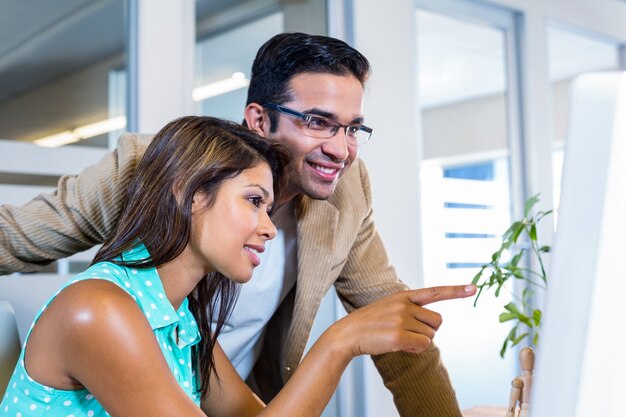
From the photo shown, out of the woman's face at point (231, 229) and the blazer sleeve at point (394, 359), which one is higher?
the woman's face at point (231, 229)

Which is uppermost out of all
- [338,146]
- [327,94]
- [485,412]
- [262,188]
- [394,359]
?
[327,94]

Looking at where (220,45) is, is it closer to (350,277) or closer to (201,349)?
(350,277)

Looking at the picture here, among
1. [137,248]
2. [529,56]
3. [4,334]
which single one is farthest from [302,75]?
[529,56]

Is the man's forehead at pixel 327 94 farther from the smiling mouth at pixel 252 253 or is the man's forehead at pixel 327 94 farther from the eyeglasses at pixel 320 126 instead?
the smiling mouth at pixel 252 253

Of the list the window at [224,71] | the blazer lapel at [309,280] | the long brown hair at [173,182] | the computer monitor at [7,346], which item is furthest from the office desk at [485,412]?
the window at [224,71]

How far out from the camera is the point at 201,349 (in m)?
1.33

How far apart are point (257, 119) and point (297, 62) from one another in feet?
0.52

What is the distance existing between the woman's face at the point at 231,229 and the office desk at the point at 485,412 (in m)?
0.80

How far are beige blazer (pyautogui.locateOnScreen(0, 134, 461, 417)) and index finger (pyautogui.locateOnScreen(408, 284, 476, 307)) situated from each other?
502 millimetres

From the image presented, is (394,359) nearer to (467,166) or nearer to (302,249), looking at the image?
(302,249)

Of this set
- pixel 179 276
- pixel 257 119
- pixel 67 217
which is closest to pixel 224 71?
pixel 257 119

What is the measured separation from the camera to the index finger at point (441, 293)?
3.06 feet

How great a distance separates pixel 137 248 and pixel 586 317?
89 cm

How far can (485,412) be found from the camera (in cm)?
176
